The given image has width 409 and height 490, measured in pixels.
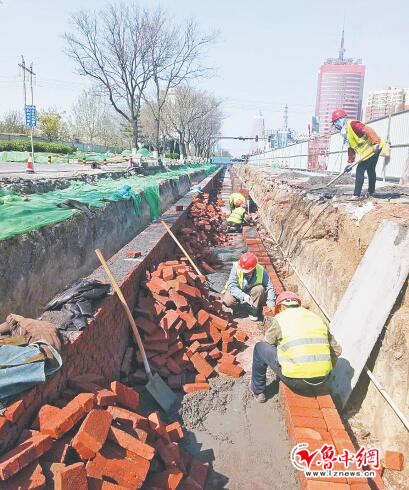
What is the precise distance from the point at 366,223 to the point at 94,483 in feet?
15.6

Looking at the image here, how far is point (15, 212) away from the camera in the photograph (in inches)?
A: 188

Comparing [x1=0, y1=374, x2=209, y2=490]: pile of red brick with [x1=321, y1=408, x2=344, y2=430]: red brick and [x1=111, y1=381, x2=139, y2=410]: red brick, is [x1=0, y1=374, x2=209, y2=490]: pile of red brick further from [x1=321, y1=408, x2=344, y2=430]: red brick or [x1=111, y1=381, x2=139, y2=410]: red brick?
[x1=321, y1=408, x2=344, y2=430]: red brick

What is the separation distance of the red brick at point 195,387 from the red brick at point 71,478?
242 centimetres

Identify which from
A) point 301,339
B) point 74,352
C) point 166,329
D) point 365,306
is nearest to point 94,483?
point 74,352

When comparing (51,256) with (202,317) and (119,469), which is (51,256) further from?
(119,469)

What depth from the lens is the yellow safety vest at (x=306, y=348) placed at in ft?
12.5

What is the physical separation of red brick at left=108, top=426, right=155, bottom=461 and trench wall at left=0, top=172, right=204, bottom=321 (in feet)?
5.78

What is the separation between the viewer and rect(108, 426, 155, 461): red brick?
8.55 ft

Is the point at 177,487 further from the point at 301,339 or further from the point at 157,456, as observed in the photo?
the point at 301,339

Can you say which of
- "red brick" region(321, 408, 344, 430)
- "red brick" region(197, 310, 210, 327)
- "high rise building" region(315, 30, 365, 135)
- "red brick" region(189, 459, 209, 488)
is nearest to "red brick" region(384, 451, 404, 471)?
"red brick" region(321, 408, 344, 430)

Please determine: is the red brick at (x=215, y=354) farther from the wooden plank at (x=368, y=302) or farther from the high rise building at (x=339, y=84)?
the high rise building at (x=339, y=84)

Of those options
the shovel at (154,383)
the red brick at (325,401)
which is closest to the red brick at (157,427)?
the shovel at (154,383)

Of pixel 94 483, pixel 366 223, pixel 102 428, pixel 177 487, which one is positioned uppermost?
pixel 366 223

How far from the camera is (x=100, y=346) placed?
388 cm
